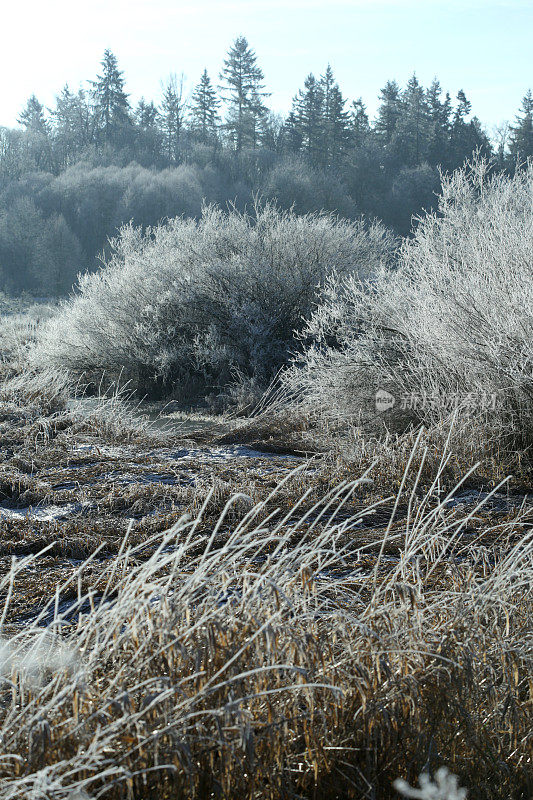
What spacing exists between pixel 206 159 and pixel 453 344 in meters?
47.3

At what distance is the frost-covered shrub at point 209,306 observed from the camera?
14.3 meters

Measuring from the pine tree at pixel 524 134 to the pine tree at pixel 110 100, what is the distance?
Answer: 2811 cm

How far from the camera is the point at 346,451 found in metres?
6.95

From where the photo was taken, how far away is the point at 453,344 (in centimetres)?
725

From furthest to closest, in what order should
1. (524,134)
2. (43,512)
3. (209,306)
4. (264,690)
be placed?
(524,134), (209,306), (43,512), (264,690)

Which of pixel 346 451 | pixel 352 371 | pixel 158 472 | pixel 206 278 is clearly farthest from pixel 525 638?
pixel 206 278

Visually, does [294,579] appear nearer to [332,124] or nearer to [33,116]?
[332,124]

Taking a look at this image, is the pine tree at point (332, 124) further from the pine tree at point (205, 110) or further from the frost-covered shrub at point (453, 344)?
the frost-covered shrub at point (453, 344)

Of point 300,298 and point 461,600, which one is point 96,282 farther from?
point 461,600

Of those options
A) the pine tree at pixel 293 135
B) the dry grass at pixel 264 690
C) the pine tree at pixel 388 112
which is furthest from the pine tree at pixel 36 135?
the dry grass at pixel 264 690

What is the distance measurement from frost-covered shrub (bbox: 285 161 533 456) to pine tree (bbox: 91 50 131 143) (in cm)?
5201

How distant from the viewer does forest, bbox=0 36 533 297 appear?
1672 inches


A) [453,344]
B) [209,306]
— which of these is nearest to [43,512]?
[453,344]

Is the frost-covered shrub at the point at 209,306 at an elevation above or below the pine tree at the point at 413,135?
below
